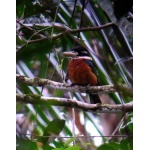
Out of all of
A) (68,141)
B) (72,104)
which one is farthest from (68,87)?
(68,141)

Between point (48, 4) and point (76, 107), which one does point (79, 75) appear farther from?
point (48, 4)

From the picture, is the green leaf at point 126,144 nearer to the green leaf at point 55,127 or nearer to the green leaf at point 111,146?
the green leaf at point 111,146

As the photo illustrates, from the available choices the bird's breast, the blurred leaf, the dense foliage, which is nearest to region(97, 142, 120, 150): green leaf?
the dense foliage

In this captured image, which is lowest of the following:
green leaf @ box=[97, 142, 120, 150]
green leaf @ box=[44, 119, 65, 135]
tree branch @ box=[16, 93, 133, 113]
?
green leaf @ box=[97, 142, 120, 150]

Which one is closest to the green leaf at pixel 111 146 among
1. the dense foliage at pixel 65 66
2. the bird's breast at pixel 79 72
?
the dense foliage at pixel 65 66

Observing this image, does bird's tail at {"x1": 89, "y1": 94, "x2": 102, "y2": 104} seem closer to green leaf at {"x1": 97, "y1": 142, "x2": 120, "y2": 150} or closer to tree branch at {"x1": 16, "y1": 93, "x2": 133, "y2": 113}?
tree branch at {"x1": 16, "y1": 93, "x2": 133, "y2": 113}
